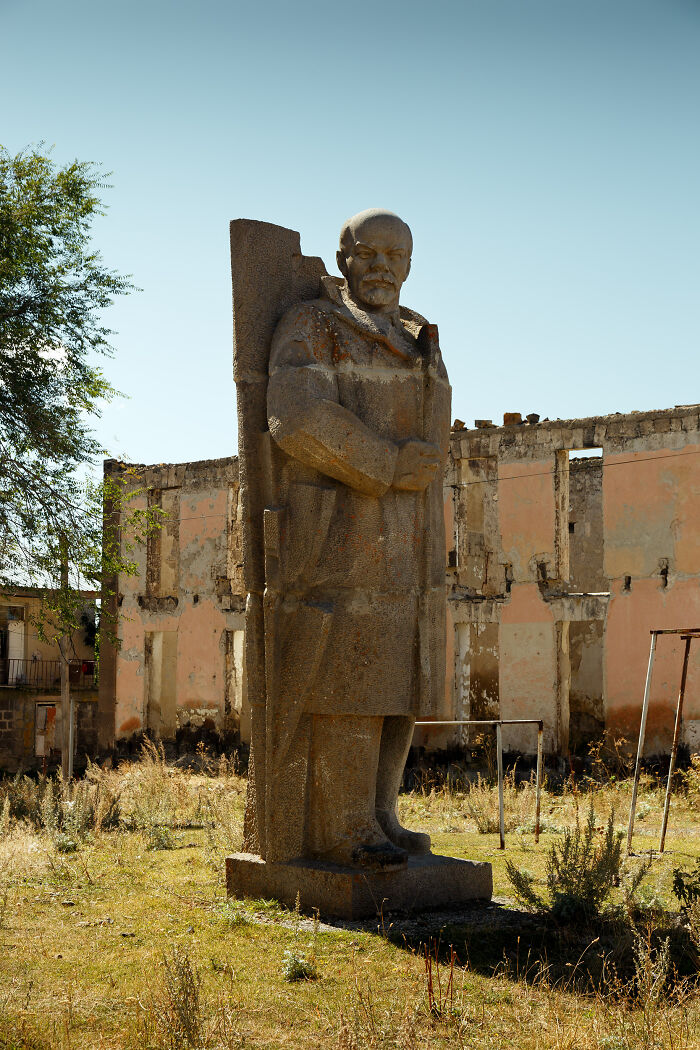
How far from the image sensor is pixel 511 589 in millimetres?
20516

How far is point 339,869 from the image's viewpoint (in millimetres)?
5574

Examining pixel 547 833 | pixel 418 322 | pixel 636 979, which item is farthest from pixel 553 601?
pixel 636 979

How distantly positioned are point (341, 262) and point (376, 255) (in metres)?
0.32

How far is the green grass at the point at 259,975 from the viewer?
370 cm

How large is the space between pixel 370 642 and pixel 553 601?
1468 cm

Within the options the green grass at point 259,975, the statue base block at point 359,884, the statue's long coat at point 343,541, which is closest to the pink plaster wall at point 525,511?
the green grass at point 259,975

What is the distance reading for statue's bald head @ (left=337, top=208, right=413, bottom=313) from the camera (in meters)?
6.21

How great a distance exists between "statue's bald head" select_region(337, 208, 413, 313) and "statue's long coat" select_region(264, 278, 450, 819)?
0.23 meters

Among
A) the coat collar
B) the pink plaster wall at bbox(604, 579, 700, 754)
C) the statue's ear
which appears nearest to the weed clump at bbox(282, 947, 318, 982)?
the coat collar

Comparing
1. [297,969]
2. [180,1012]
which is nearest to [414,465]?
[297,969]

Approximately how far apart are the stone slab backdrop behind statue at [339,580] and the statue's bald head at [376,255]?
1 centimetres

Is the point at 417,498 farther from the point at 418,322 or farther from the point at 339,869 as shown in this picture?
the point at 339,869

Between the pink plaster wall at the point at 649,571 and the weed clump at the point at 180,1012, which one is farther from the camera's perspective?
the pink plaster wall at the point at 649,571

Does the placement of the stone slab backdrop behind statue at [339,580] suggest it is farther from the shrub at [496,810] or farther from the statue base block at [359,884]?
the shrub at [496,810]
